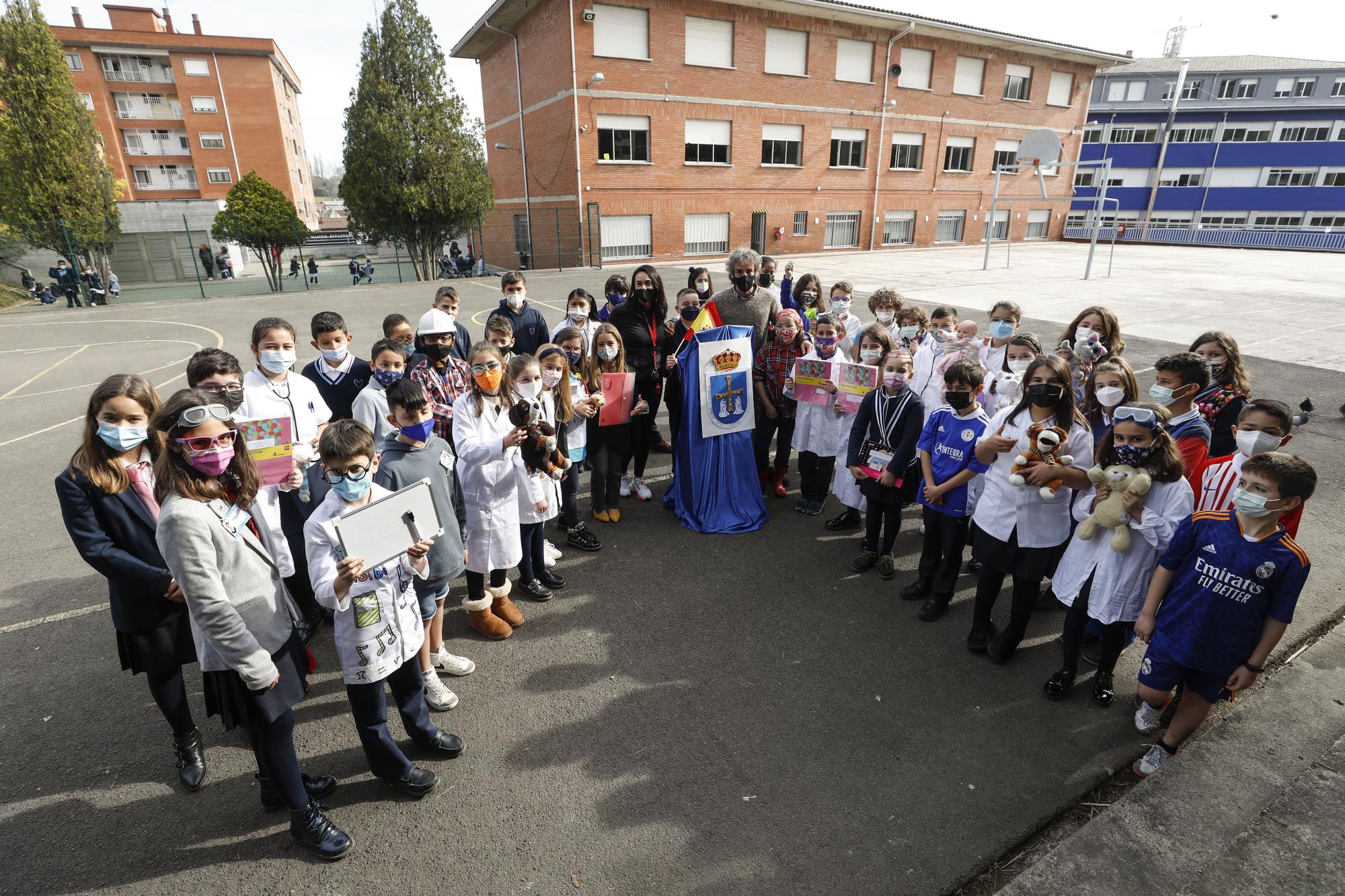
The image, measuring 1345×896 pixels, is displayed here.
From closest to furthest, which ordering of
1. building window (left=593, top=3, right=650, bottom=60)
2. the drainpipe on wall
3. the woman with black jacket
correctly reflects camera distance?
1. the woman with black jacket
2. building window (left=593, top=3, right=650, bottom=60)
3. the drainpipe on wall

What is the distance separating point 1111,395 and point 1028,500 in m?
0.91

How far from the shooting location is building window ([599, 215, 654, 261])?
2947cm

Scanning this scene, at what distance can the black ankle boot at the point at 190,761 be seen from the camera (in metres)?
3.42

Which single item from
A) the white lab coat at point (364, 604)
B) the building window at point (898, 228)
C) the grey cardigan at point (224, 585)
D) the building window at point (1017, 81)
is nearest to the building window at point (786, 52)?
the building window at point (898, 228)

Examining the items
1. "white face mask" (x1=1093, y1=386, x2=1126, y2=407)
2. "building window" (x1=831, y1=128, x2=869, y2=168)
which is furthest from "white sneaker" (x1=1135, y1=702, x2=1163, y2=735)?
"building window" (x1=831, y1=128, x2=869, y2=168)

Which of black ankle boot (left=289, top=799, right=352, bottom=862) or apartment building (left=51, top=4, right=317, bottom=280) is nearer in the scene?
black ankle boot (left=289, top=799, right=352, bottom=862)

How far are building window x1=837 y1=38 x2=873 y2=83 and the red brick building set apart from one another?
133 ft

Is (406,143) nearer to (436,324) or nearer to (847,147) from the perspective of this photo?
(847,147)

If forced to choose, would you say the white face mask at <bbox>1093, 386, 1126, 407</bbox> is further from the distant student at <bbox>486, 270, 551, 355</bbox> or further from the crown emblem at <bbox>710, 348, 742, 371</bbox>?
the distant student at <bbox>486, 270, 551, 355</bbox>

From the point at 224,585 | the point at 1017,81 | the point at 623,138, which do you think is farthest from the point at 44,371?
the point at 1017,81

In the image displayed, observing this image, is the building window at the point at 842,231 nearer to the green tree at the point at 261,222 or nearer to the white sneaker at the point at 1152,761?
the green tree at the point at 261,222

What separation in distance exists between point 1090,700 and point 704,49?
103 feet

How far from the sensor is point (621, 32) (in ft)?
89.0

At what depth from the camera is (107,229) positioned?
24328 millimetres
